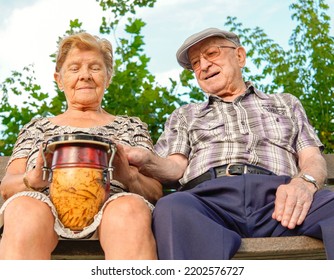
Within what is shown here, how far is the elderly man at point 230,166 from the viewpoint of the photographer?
2572 mm

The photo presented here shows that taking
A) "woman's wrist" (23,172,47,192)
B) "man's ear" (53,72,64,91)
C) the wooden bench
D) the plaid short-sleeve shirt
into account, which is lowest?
the wooden bench

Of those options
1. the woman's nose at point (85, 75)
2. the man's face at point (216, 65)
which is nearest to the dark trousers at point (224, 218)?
the man's face at point (216, 65)

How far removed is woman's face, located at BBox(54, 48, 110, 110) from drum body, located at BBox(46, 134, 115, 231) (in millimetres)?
879

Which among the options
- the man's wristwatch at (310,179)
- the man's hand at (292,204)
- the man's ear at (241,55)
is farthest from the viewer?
the man's ear at (241,55)

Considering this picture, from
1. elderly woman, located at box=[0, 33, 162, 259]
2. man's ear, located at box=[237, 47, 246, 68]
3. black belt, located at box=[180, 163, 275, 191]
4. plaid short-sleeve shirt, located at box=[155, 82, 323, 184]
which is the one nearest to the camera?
elderly woman, located at box=[0, 33, 162, 259]

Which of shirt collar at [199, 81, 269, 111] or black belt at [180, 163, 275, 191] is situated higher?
shirt collar at [199, 81, 269, 111]

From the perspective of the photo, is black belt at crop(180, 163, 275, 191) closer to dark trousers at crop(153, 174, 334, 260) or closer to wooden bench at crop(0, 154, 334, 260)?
dark trousers at crop(153, 174, 334, 260)

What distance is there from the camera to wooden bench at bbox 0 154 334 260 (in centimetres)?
262

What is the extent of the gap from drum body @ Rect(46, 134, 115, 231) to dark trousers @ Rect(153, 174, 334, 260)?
0.26 m

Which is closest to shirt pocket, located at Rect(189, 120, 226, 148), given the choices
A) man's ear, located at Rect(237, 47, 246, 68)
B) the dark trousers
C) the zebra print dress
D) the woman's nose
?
the zebra print dress

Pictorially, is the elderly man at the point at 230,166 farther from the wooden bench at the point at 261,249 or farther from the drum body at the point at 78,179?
the drum body at the point at 78,179

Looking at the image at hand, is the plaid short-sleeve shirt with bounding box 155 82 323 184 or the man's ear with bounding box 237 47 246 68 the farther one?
the man's ear with bounding box 237 47 246 68

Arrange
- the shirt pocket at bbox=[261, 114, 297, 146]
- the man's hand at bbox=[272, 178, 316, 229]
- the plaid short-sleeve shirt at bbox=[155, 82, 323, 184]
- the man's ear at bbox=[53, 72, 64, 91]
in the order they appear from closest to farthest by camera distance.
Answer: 1. the man's hand at bbox=[272, 178, 316, 229]
2. the plaid short-sleeve shirt at bbox=[155, 82, 323, 184]
3. the shirt pocket at bbox=[261, 114, 297, 146]
4. the man's ear at bbox=[53, 72, 64, 91]

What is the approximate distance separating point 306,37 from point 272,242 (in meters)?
3.47
